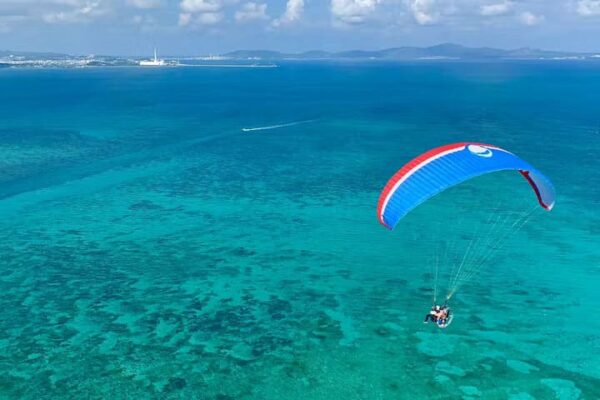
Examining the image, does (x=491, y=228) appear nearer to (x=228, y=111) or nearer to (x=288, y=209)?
(x=288, y=209)

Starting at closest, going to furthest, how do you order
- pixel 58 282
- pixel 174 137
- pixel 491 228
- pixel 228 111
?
1. pixel 58 282
2. pixel 491 228
3. pixel 174 137
4. pixel 228 111

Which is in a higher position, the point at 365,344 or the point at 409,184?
the point at 409,184

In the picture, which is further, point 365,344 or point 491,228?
point 491,228

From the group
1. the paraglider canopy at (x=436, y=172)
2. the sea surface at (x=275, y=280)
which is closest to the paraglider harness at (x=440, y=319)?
the sea surface at (x=275, y=280)

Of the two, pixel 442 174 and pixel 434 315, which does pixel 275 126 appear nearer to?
pixel 434 315

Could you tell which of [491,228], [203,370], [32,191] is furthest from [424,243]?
[32,191]

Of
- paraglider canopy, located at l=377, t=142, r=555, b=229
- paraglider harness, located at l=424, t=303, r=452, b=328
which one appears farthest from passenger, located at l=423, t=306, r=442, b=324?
paraglider canopy, located at l=377, t=142, r=555, b=229
